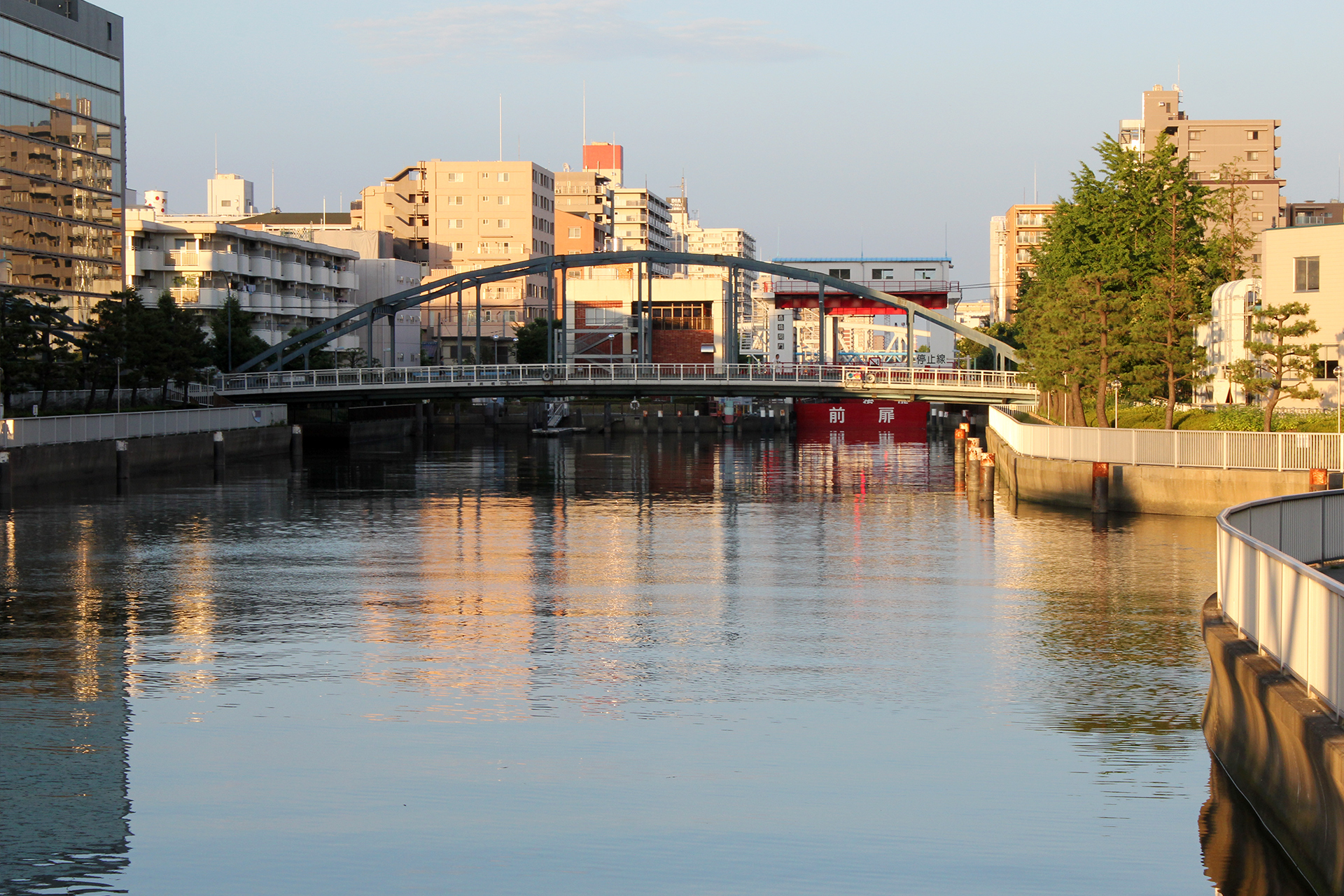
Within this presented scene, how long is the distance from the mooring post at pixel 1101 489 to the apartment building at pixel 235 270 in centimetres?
7211

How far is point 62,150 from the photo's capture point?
83.1 meters

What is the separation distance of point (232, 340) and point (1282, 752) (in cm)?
8814

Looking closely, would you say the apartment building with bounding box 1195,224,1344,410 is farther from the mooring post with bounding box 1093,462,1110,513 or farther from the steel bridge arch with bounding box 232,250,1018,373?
the steel bridge arch with bounding box 232,250,1018,373

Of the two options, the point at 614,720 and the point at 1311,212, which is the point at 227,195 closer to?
the point at 1311,212

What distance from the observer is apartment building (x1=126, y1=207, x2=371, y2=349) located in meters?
98.2

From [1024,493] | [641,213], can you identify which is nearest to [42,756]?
[1024,493]

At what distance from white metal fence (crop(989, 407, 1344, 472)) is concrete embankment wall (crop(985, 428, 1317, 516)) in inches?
12.2

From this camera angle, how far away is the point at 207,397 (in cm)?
7575

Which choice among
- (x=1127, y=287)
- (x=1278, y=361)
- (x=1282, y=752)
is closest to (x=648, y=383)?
(x=1127, y=287)

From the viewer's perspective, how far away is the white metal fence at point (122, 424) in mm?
47875

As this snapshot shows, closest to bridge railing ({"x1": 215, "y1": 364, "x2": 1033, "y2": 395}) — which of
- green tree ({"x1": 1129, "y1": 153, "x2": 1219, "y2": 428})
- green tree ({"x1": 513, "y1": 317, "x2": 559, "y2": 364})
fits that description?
green tree ({"x1": 1129, "y1": 153, "x2": 1219, "y2": 428})

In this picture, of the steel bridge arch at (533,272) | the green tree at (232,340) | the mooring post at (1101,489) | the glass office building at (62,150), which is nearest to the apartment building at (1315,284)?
the mooring post at (1101,489)

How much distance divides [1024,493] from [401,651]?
2910 cm

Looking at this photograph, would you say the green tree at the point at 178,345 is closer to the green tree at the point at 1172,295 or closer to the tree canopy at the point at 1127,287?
the tree canopy at the point at 1127,287
